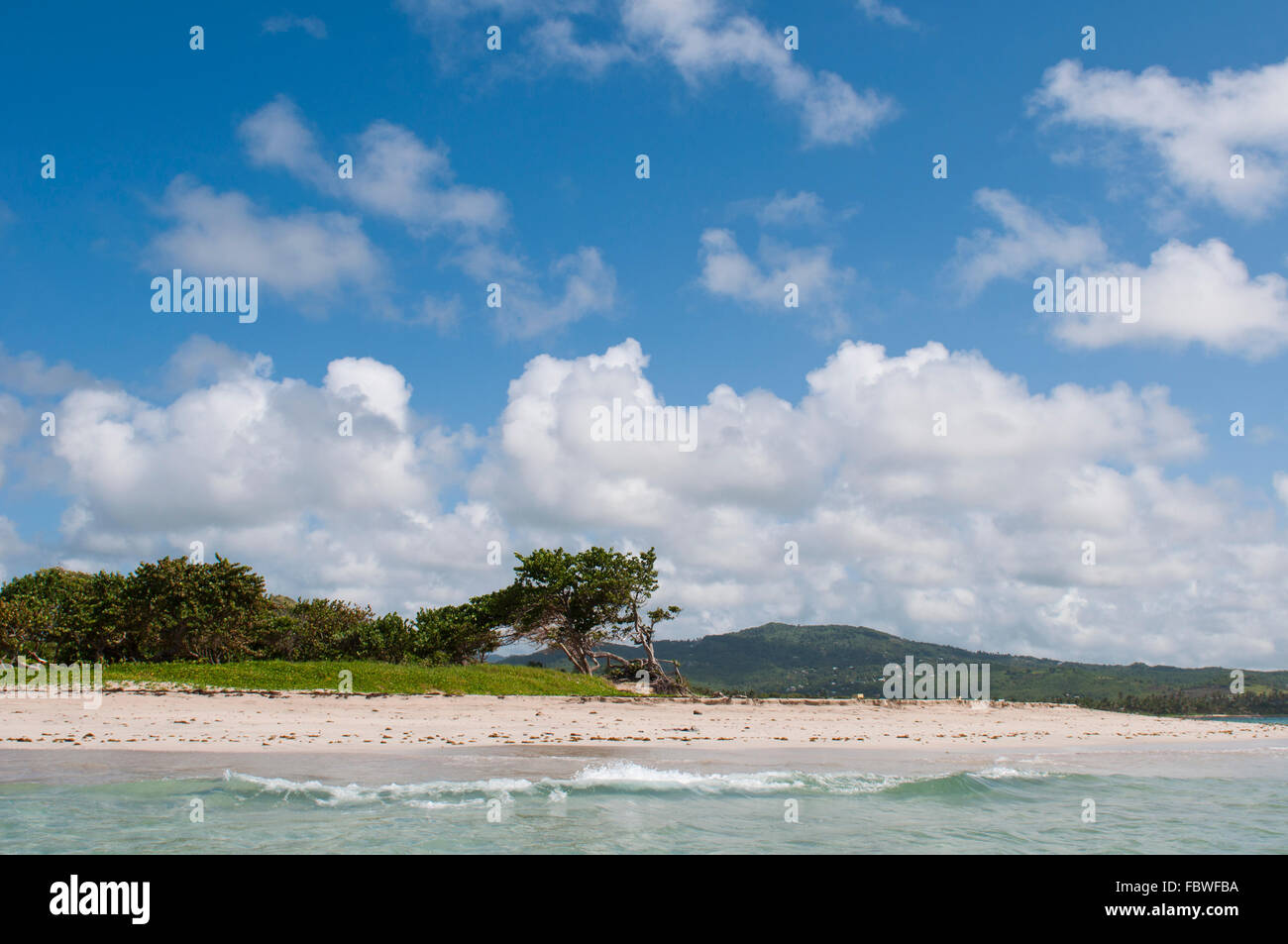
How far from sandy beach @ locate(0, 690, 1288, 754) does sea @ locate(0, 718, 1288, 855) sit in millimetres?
3122

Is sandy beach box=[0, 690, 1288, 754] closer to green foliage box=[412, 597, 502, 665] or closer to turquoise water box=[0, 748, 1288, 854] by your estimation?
turquoise water box=[0, 748, 1288, 854]

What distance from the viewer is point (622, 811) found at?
1566 cm

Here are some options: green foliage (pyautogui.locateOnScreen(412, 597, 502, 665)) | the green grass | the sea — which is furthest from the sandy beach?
green foliage (pyautogui.locateOnScreen(412, 597, 502, 665))

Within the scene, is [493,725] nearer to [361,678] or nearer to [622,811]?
[361,678]

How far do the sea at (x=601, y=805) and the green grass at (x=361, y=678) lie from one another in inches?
662

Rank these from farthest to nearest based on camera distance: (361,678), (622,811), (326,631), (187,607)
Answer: (326,631) < (187,607) < (361,678) < (622,811)

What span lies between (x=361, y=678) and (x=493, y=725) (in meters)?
12.8

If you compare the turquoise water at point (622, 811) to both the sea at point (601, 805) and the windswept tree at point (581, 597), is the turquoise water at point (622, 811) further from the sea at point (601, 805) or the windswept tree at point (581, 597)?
the windswept tree at point (581, 597)

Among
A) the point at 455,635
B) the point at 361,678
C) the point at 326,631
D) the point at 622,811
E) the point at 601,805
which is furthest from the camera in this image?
the point at 326,631

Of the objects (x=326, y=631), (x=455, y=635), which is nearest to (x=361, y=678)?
(x=455, y=635)

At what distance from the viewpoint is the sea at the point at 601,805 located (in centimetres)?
1284
